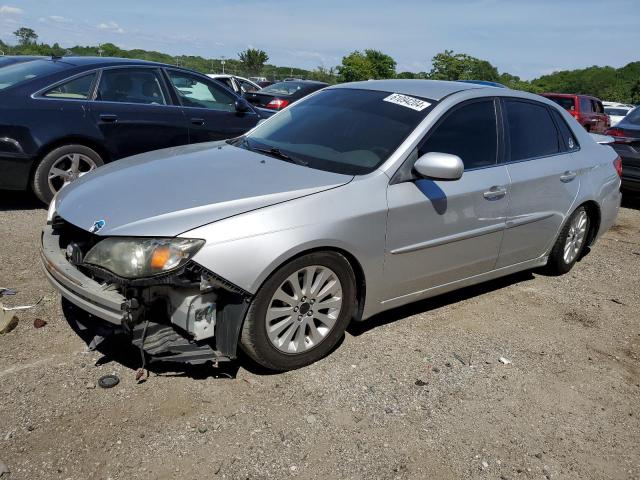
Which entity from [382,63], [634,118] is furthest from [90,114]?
[382,63]

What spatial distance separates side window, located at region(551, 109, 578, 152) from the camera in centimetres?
490

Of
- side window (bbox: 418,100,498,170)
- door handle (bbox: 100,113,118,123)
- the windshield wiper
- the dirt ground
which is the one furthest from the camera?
door handle (bbox: 100,113,118,123)

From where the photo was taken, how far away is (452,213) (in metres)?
3.81

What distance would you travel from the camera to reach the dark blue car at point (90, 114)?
18.6ft

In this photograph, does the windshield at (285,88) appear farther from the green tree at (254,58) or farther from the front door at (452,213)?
the green tree at (254,58)

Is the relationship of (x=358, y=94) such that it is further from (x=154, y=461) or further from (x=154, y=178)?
(x=154, y=461)

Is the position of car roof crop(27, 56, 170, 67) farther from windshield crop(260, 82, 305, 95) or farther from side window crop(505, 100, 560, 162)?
windshield crop(260, 82, 305, 95)

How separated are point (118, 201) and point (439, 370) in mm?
2109

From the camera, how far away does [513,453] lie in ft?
9.26

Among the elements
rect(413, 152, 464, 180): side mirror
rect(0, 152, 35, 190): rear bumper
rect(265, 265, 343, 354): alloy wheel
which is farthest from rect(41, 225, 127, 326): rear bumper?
rect(0, 152, 35, 190): rear bumper

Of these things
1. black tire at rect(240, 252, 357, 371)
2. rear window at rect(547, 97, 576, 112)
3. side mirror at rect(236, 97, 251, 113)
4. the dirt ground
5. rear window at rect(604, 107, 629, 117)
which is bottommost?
the dirt ground

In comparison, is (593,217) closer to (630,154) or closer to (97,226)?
(630,154)

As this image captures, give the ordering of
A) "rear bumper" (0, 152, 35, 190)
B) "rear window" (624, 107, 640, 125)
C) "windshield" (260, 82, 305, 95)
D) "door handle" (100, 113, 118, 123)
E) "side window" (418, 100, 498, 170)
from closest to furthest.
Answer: "side window" (418, 100, 498, 170) → "rear bumper" (0, 152, 35, 190) → "door handle" (100, 113, 118, 123) → "rear window" (624, 107, 640, 125) → "windshield" (260, 82, 305, 95)

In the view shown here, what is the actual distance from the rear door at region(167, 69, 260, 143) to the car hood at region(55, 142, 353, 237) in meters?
2.99
